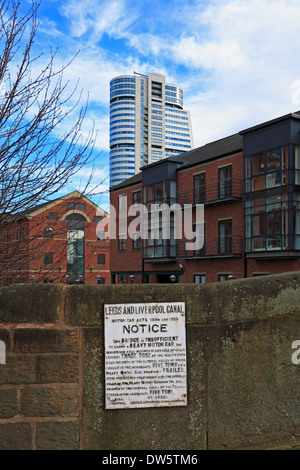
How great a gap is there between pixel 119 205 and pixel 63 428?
3676 cm

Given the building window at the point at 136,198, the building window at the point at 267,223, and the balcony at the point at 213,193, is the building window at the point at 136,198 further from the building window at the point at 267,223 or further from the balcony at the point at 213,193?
the building window at the point at 267,223

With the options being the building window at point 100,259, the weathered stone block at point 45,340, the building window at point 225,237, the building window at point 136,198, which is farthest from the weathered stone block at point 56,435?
the building window at point 100,259

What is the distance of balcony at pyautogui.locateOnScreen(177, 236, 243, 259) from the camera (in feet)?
87.5

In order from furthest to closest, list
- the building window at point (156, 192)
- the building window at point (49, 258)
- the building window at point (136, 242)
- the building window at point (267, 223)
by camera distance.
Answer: the building window at point (136, 242)
the building window at point (156, 192)
the building window at point (267, 223)
the building window at point (49, 258)

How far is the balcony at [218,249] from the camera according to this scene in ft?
87.5

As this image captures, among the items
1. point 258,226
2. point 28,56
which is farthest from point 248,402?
point 258,226

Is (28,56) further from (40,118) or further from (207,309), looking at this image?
(207,309)

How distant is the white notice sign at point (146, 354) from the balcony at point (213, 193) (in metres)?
23.9

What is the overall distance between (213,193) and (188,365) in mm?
26152

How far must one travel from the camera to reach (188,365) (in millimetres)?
3873

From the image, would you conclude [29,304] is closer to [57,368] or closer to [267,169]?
[57,368]

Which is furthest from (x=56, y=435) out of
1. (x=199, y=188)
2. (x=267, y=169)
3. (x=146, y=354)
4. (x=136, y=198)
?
(x=136, y=198)

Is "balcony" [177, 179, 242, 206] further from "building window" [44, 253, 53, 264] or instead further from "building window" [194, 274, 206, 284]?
"building window" [44, 253, 53, 264]

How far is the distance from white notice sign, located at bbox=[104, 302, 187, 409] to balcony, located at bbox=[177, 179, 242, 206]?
23.9m
